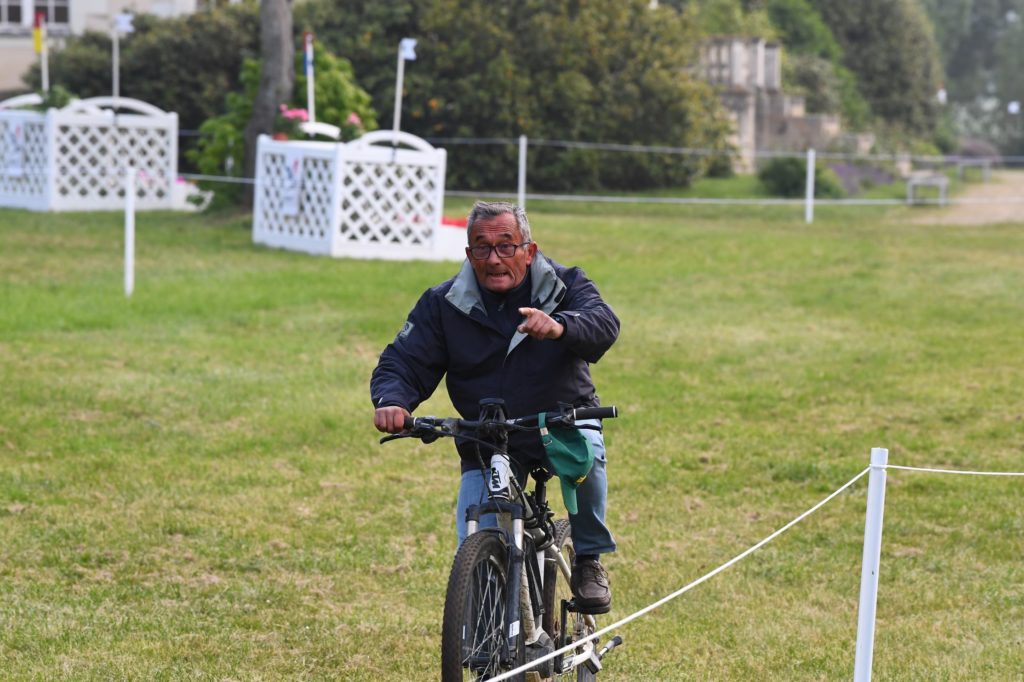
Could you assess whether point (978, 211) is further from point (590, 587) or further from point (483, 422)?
point (483, 422)

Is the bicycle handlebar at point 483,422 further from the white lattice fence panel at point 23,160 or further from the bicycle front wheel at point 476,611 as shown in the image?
the white lattice fence panel at point 23,160

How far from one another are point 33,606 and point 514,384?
2649mm

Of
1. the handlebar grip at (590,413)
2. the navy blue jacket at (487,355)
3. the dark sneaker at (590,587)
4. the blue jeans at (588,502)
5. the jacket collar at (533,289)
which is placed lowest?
the dark sneaker at (590,587)

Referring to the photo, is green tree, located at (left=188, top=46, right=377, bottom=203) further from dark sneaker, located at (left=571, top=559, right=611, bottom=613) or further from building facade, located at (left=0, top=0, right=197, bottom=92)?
→ dark sneaker, located at (left=571, top=559, right=611, bottom=613)

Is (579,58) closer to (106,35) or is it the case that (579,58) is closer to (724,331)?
(106,35)

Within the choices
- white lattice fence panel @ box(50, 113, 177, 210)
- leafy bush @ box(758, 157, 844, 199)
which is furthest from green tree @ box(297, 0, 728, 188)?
white lattice fence panel @ box(50, 113, 177, 210)

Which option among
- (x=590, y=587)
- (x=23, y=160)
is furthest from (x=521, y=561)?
(x=23, y=160)

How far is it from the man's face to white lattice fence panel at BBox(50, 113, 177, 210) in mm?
19402

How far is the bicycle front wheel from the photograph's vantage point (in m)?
4.48

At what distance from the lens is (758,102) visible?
36.4 metres

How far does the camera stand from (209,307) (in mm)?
14688

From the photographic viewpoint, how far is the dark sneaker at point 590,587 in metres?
5.17

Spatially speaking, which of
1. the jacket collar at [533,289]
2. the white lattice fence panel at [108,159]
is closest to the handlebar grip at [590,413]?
the jacket collar at [533,289]

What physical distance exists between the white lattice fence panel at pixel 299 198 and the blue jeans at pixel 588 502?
45.0 feet
